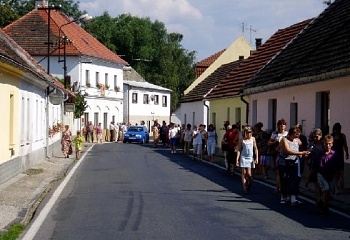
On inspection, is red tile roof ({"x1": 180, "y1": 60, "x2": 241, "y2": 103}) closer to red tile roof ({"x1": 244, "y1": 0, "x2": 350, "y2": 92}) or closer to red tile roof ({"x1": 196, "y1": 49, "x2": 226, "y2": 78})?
red tile roof ({"x1": 196, "y1": 49, "x2": 226, "y2": 78})

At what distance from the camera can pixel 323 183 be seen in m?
14.6

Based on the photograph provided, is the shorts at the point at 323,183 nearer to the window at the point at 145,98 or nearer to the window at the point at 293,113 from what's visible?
the window at the point at 293,113

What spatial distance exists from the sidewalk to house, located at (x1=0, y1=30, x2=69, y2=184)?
45 cm

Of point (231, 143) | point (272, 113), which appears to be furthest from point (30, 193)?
point (272, 113)

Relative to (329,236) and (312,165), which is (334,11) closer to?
(312,165)

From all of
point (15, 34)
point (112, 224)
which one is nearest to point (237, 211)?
point (112, 224)

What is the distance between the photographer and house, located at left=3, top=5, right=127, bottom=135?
66750mm

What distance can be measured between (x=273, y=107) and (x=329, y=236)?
19.5m

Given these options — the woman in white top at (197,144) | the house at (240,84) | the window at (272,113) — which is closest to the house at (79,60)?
the house at (240,84)

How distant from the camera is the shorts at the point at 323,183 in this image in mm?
14516

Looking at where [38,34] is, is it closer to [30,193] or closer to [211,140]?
[211,140]

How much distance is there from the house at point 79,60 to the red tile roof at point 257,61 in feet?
70.3

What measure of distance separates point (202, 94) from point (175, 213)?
36.1 meters

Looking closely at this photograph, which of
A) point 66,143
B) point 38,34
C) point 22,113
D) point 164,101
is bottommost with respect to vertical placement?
point 66,143
